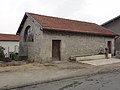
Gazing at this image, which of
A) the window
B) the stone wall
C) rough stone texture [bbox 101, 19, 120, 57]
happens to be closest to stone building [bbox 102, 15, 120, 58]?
rough stone texture [bbox 101, 19, 120, 57]

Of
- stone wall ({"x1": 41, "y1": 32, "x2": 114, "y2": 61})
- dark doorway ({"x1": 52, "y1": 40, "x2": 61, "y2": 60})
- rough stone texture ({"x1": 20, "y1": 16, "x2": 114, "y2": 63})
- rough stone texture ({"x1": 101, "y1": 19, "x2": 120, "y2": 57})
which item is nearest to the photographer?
rough stone texture ({"x1": 20, "y1": 16, "x2": 114, "y2": 63})

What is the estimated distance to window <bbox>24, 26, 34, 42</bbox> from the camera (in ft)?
73.3

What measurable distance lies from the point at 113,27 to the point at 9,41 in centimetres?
1815

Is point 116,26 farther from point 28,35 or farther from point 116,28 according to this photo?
point 28,35

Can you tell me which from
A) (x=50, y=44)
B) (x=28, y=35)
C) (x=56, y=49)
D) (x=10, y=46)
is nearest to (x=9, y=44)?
(x=10, y=46)

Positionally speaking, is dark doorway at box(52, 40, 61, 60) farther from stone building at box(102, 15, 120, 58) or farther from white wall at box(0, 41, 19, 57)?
white wall at box(0, 41, 19, 57)

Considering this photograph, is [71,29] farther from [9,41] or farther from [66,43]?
[9,41]

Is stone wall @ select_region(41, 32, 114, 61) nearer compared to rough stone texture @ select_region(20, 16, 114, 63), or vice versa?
rough stone texture @ select_region(20, 16, 114, 63)

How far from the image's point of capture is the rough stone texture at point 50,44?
65.7 feet

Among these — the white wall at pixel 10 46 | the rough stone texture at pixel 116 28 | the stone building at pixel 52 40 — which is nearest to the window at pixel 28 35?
the stone building at pixel 52 40

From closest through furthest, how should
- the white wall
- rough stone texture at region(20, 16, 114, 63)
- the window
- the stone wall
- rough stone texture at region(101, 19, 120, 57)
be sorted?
1. rough stone texture at region(20, 16, 114, 63)
2. the stone wall
3. the window
4. rough stone texture at region(101, 19, 120, 57)
5. the white wall

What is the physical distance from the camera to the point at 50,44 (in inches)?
804

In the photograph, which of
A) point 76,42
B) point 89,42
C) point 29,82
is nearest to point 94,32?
point 89,42

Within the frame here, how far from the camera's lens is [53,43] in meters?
21.0
